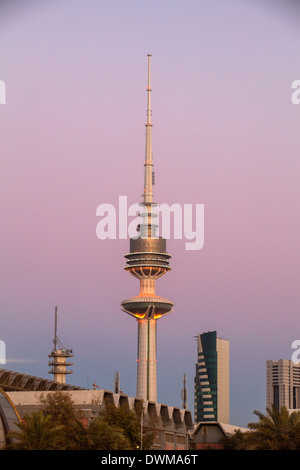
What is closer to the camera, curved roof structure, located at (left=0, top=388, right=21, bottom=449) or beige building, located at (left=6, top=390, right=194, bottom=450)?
curved roof structure, located at (left=0, top=388, right=21, bottom=449)

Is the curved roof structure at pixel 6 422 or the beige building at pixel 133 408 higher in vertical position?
the beige building at pixel 133 408

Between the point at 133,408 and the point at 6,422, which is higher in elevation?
the point at 133,408

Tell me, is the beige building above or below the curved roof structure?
above

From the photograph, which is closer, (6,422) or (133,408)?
(6,422)

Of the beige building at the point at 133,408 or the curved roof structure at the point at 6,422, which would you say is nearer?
the curved roof structure at the point at 6,422

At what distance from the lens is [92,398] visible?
141625 millimetres
